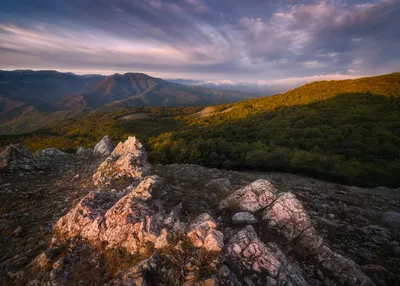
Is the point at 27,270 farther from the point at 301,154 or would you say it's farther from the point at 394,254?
the point at 301,154

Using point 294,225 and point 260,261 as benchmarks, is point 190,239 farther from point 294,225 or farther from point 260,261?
point 294,225

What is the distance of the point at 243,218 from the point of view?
7379mm

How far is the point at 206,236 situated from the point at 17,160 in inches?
617

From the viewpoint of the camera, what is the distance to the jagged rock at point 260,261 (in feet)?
16.6

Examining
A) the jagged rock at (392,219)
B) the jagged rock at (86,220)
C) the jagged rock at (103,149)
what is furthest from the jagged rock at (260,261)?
the jagged rock at (103,149)

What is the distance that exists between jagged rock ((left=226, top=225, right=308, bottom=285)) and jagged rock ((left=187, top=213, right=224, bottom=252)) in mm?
419

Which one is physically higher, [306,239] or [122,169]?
[306,239]

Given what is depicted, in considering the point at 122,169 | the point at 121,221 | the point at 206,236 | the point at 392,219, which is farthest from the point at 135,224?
the point at 392,219

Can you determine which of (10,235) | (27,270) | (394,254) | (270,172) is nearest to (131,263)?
(27,270)

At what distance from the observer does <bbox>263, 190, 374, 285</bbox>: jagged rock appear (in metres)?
5.48

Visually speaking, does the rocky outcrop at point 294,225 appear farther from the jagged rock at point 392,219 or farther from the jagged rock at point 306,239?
Result: the jagged rock at point 392,219

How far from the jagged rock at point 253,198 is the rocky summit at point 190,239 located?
4 cm

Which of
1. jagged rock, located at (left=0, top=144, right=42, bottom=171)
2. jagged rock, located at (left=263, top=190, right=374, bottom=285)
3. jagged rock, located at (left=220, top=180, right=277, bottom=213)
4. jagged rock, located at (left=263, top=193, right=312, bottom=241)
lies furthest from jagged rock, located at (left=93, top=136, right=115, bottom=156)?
jagged rock, located at (left=263, top=190, right=374, bottom=285)

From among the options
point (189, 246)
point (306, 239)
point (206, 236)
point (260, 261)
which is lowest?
point (306, 239)
